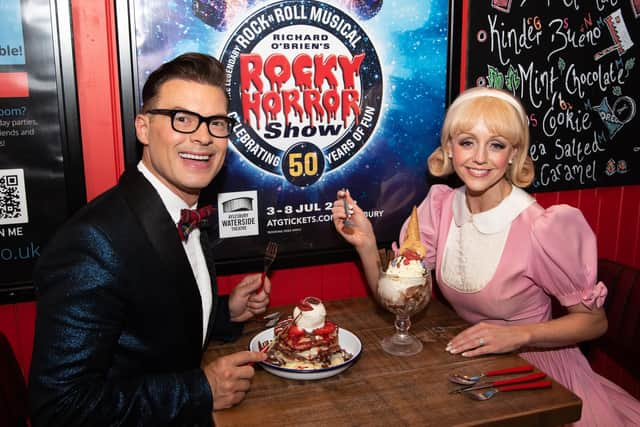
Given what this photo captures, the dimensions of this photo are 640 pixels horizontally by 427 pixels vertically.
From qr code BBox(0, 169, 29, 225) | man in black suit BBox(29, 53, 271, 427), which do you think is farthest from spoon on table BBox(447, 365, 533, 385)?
qr code BBox(0, 169, 29, 225)

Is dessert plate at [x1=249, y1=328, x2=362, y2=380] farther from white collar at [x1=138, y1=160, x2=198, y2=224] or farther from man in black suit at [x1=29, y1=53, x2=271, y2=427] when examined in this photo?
white collar at [x1=138, y1=160, x2=198, y2=224]

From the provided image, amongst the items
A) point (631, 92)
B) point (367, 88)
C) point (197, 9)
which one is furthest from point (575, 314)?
point (197, 9)

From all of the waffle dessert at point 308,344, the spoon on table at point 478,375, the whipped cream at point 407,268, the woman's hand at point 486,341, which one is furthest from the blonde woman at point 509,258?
the waffle dessert at point 308,344

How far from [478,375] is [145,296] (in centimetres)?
100

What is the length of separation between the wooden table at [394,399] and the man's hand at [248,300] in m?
0.18

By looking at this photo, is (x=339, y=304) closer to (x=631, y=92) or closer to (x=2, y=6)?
(x=2, y=6)

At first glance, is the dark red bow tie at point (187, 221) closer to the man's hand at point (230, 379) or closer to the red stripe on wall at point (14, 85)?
the man's hand at point (230, 379)

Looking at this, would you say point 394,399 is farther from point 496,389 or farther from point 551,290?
point 551,290

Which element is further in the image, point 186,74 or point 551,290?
point 551,290

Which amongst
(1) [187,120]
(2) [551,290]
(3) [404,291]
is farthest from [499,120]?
(1) [187,120]

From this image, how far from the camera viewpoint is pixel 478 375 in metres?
1.67

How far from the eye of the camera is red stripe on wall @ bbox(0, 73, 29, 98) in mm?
1911

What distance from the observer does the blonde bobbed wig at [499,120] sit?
2057mm

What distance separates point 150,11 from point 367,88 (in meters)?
0.91
